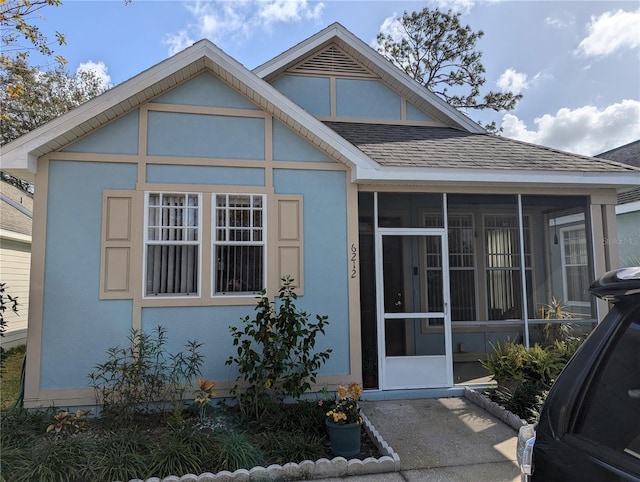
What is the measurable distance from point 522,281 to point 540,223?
1070 millimetres

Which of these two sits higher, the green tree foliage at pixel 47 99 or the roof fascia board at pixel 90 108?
the green tree foliage at pixel 47 99

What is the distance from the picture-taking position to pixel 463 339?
656 centimetres

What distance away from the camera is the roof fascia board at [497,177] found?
5.88 m

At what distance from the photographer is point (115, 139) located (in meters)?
5.62

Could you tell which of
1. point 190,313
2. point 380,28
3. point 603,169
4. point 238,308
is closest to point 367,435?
point 238,308

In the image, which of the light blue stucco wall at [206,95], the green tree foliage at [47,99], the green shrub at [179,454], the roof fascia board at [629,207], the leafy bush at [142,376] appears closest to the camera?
the green shrub at [179,454]

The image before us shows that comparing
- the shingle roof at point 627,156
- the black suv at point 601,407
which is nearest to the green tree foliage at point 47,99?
the black suv at point 601,407

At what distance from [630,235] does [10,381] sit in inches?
546

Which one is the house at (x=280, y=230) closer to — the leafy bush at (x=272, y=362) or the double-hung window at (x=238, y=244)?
the double-hung window at (x=238, y=244)

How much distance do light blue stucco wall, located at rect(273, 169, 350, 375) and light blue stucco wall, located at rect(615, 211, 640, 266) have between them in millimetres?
6898

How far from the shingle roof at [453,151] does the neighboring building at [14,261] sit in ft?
28.6

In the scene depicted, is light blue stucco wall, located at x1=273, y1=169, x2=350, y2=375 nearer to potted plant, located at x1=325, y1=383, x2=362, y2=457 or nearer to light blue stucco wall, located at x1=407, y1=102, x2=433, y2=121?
potted plant, located at x1=325, y1=383, x2=362, y2=457

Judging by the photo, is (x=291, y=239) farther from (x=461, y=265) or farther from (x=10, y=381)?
(x=10, y=381)

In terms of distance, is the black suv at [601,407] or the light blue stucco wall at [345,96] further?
the light blue stucco wall at [345,96]
